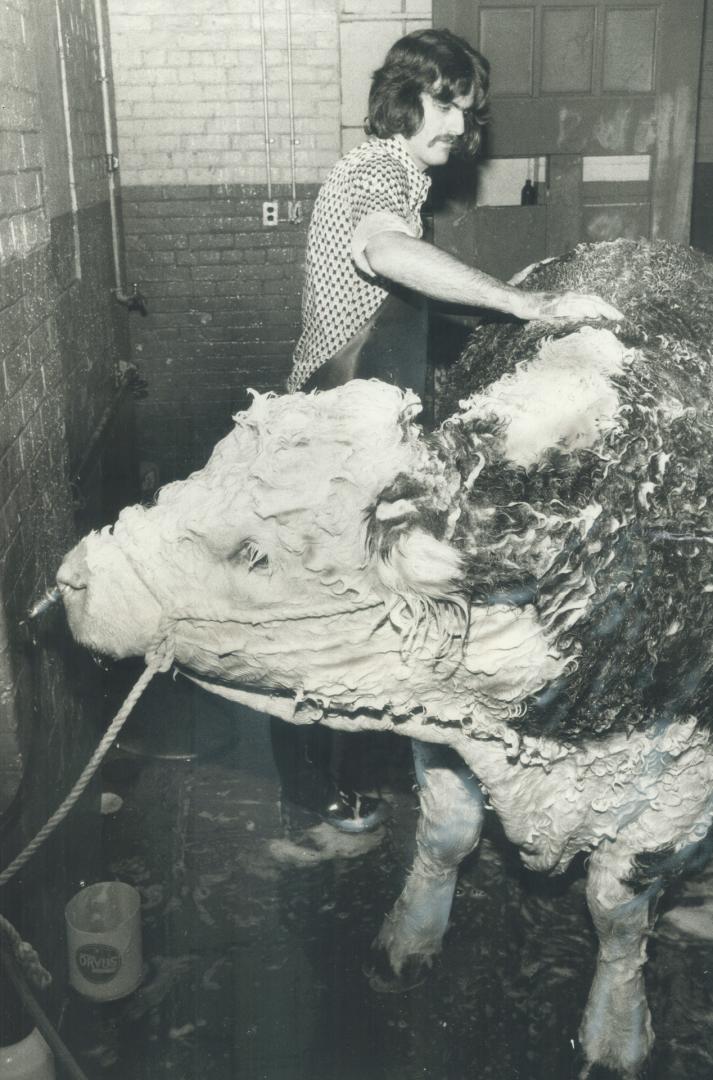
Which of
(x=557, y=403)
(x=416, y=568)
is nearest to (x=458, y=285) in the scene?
(x=557, y=403)

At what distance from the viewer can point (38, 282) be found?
104 inches

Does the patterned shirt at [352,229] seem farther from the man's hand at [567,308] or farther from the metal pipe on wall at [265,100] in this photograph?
the metal pipe on wall at [265,100]

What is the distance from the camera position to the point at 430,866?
270 centimetres

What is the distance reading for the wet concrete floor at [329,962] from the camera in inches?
97.0

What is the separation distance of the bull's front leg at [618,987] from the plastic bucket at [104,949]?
1181 mm

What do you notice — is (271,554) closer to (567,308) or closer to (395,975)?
(567,308)

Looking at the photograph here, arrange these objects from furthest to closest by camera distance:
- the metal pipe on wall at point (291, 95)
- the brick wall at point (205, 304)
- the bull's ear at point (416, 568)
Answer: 1. the brick wall at point (205, 304)
2. the metal pipe on wall at point (291, 95)
3. the bull's ear at point (416, 568)

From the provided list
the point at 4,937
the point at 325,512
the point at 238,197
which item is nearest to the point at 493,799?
the point at 325,512

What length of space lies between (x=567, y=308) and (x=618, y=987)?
1.63 m

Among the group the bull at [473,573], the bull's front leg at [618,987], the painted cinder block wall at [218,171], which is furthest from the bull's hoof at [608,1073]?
the painted cinder block wall at [218,171]

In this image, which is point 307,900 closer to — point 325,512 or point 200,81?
point 325,512

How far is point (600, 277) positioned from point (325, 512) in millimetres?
1325

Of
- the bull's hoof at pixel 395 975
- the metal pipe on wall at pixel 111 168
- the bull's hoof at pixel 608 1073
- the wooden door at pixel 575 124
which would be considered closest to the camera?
the bull's hoof at pixel 608 1073

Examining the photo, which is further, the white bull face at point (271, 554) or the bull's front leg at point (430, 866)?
the bull's front leg at point (430, 866)
